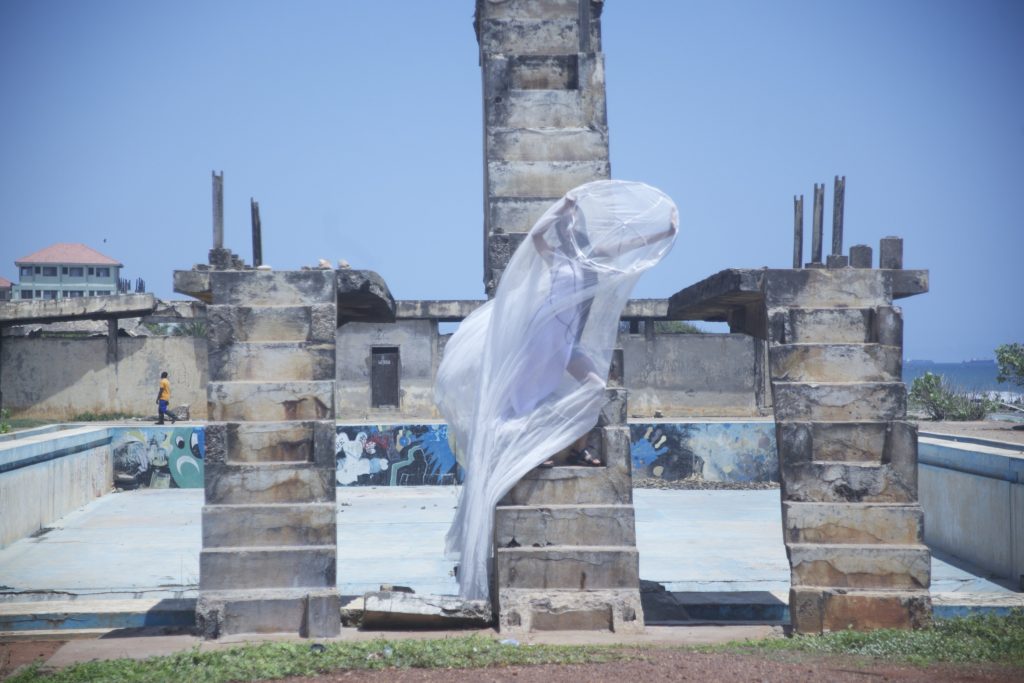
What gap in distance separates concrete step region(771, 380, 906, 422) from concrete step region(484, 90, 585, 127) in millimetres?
2683

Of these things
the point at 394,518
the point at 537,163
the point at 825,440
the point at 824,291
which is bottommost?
the point at 394,518

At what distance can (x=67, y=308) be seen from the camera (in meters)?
22.3

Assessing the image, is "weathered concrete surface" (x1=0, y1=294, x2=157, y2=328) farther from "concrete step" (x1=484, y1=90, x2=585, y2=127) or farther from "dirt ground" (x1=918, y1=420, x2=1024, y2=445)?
"dirt ground" (x1=918, y1=420, x2=1024, y2=445)

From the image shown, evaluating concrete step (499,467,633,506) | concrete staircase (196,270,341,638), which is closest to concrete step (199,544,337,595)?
concrete staircase (196,270,341,638)

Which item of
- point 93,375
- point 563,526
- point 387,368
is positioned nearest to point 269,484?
point 563,526

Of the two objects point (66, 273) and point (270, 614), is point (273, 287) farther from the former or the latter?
point (66, 273)

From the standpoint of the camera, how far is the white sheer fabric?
7.23 meters

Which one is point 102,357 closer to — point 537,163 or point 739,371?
point 739,371

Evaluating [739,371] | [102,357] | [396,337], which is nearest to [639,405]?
[739,371]

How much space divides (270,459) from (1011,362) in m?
22.9

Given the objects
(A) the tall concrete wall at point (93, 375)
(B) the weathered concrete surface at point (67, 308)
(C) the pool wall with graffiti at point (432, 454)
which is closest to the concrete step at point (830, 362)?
(C) the pool wall with graffiti at point (432, 454)

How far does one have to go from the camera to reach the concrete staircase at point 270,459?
270 inches

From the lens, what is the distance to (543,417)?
7266 millimetres

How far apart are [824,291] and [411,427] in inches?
460
